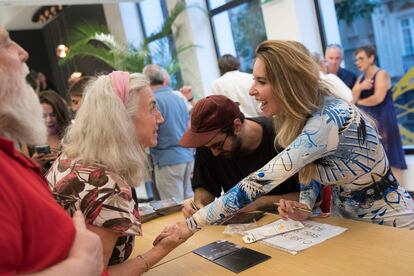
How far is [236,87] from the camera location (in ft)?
13.6

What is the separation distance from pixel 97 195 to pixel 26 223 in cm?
53

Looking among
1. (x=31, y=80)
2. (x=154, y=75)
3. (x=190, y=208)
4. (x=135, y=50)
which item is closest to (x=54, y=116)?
(x=31, y=80)

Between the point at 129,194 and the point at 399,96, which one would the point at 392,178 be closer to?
the point at 129,194

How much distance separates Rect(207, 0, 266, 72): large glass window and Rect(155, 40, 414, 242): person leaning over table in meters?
4.28

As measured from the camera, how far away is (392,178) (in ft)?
5.64

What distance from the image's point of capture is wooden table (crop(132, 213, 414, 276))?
4.46ft

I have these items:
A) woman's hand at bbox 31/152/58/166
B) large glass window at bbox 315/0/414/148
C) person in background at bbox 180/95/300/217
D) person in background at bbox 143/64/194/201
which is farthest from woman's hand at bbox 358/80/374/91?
woman's hand at bbox 31/152/58/166

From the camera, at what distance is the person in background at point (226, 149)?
79.0 inches

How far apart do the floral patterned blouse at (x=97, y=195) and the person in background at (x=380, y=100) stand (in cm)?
335

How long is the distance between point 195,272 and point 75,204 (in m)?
0.51

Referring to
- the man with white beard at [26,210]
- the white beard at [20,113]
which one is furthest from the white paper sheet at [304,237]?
the white beard at [20,113]

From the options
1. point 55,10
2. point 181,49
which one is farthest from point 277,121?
point 55,10

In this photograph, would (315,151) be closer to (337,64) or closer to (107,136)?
(107,136)

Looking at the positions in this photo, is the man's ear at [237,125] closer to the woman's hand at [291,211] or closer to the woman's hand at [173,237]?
the woman's hand at [291,211]
